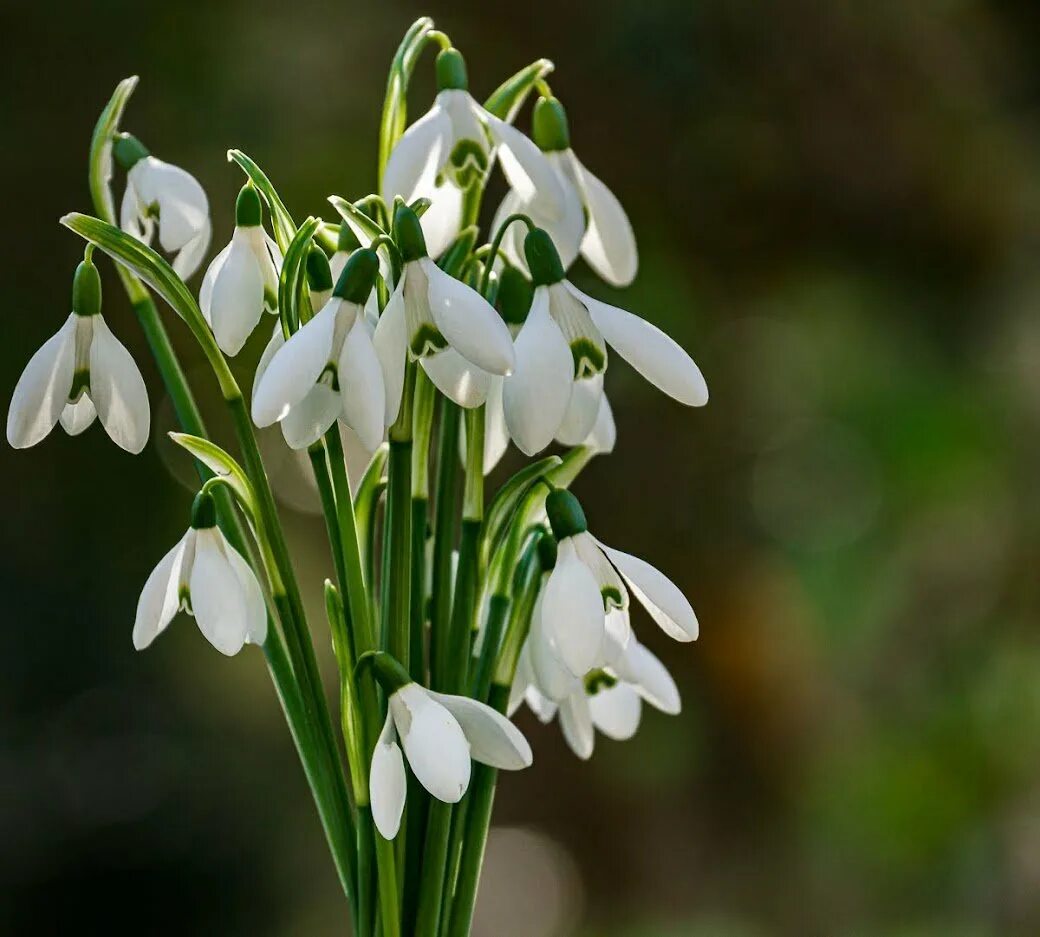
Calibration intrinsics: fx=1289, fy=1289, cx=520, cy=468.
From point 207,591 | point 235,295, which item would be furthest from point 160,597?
point 235,295

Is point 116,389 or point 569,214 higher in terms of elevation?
point 569,214

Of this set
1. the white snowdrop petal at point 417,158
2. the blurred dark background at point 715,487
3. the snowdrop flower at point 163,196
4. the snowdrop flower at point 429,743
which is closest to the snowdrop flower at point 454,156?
the white snowdrop petal at point 417,158

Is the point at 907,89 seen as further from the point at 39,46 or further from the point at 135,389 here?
the point at 135,389

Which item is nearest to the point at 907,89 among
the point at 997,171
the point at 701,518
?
the point at 997,171

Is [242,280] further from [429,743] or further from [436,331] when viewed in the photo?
[429,743]

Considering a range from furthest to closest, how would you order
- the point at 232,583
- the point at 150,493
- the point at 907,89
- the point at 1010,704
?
the point at 150,493
the point at 1010,704
the point at 907,89
the point at 232,583

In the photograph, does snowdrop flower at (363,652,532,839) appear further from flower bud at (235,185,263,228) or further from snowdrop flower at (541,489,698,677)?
flower bud at (235,185,263,228)

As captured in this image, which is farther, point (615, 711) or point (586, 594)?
point (615, 711)
